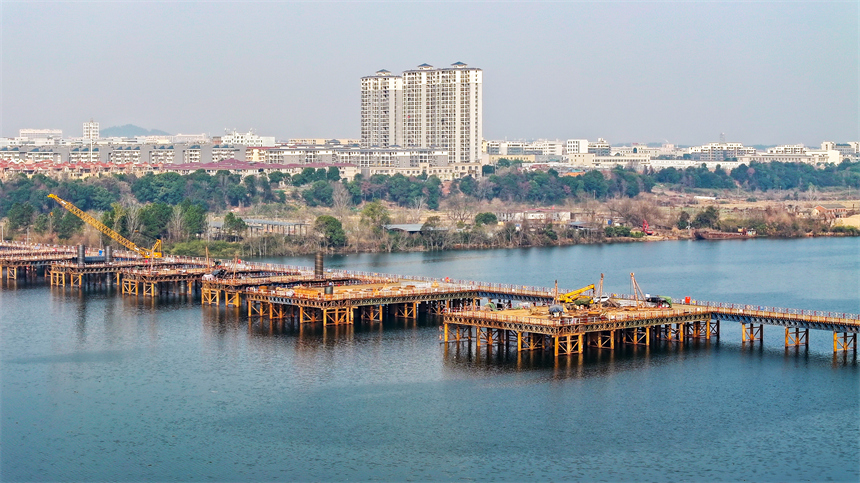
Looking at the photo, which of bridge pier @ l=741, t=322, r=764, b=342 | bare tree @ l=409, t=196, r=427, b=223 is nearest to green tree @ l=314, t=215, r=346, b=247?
bare tree @ l=409, t=196, r=427, b=223

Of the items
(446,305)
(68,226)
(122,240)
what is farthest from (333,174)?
(446,305)

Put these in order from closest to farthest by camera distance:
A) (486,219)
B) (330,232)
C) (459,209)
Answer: (330,232), (486,219), (459,209)

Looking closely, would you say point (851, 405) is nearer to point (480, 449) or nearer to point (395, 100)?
point (480, 449)

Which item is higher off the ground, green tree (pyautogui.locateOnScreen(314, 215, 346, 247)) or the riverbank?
green tree (pyautogui.locateOnScreen(314, 215, 346, 247))

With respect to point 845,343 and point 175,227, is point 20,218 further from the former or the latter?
point 845,343

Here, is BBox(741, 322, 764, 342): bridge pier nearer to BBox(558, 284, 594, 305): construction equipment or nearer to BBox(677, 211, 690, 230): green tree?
BBox(558, 284, 594, 305): construction equipment

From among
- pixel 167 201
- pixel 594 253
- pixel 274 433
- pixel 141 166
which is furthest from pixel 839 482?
pixel 141 166
